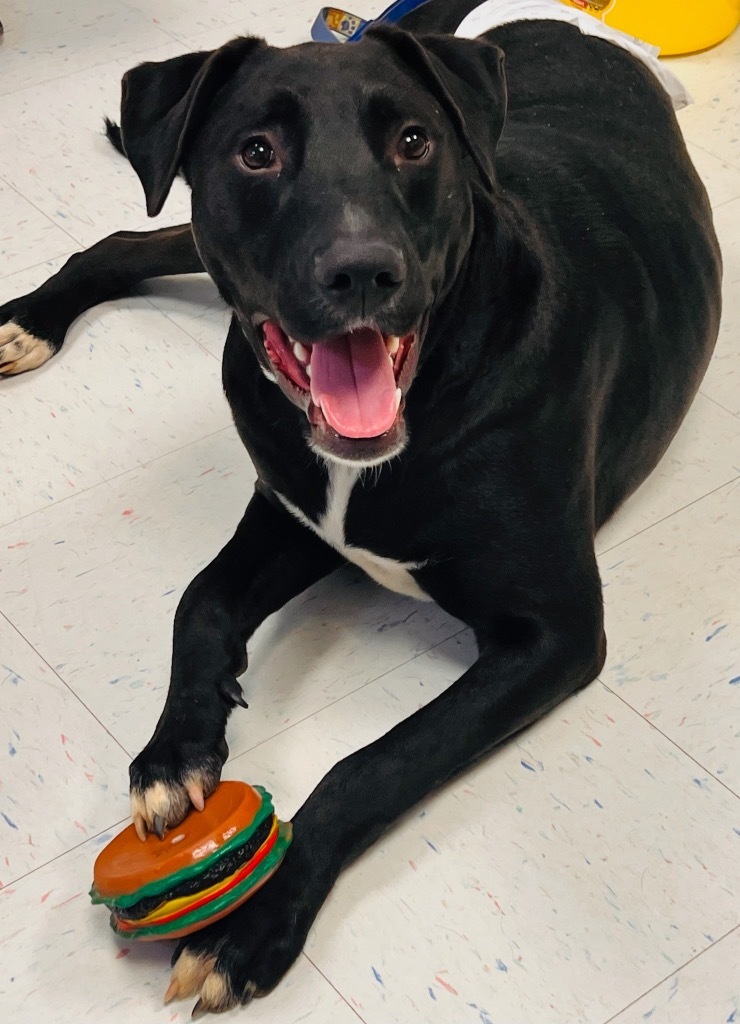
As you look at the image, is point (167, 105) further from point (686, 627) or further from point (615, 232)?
point (686, 627)

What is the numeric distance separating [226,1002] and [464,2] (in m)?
2.01

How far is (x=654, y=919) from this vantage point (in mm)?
1623

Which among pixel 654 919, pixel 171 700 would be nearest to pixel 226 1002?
pixel 171 700

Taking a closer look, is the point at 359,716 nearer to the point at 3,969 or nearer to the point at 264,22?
the point at 3,969

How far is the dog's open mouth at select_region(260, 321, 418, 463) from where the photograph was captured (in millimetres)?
1571

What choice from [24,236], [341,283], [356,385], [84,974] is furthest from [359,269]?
[24,236]

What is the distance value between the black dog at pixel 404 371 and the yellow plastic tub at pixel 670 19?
4.58 feet

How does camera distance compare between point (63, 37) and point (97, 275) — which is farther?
point (63, 37)

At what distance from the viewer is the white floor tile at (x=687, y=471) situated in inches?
85.6

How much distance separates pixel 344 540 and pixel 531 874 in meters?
0.51

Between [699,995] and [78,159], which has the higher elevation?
[78,159]

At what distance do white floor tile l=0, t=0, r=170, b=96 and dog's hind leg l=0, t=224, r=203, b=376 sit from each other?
0.98m

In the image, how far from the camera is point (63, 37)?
138 inches

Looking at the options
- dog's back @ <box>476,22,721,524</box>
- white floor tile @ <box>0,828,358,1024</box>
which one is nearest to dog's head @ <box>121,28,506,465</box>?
dog's back @ <box>476,22,721,524</box>
